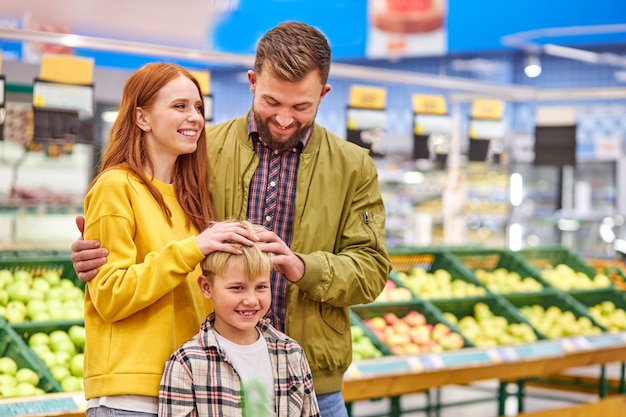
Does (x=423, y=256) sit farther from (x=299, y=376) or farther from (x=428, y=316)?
(x=299, y=376)

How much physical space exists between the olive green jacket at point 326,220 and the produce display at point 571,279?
12.7ft

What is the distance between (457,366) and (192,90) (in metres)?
2.54

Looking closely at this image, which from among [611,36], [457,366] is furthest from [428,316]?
[611,36]

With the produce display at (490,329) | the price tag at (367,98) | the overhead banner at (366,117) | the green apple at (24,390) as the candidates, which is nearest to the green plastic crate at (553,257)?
the produce display at (490,329)

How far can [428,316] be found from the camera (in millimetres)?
4918

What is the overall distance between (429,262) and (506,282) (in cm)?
53

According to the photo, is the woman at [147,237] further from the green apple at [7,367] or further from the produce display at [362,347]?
the produce display at [362,347]

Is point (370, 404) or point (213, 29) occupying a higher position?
point (213, 29)

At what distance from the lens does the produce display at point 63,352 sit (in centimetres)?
333

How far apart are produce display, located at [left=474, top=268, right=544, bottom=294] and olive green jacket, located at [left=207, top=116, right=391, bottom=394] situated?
3414 mm

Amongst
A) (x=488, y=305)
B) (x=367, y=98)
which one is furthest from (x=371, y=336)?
(x=367, y=98)

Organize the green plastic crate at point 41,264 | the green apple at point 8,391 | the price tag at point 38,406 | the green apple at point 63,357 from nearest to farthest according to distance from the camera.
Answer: the price tag at point 38,406
the green apple at point 8,391
the green apple at point 63,357
the green plastic crate at point 41,264

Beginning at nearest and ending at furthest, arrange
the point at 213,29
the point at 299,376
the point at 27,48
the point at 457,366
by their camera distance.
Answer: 1. the point at 299,376
2. the point at 457,366
3. the point at 27,48
4. the point at 213,29

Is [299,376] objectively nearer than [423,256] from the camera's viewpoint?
Yes
